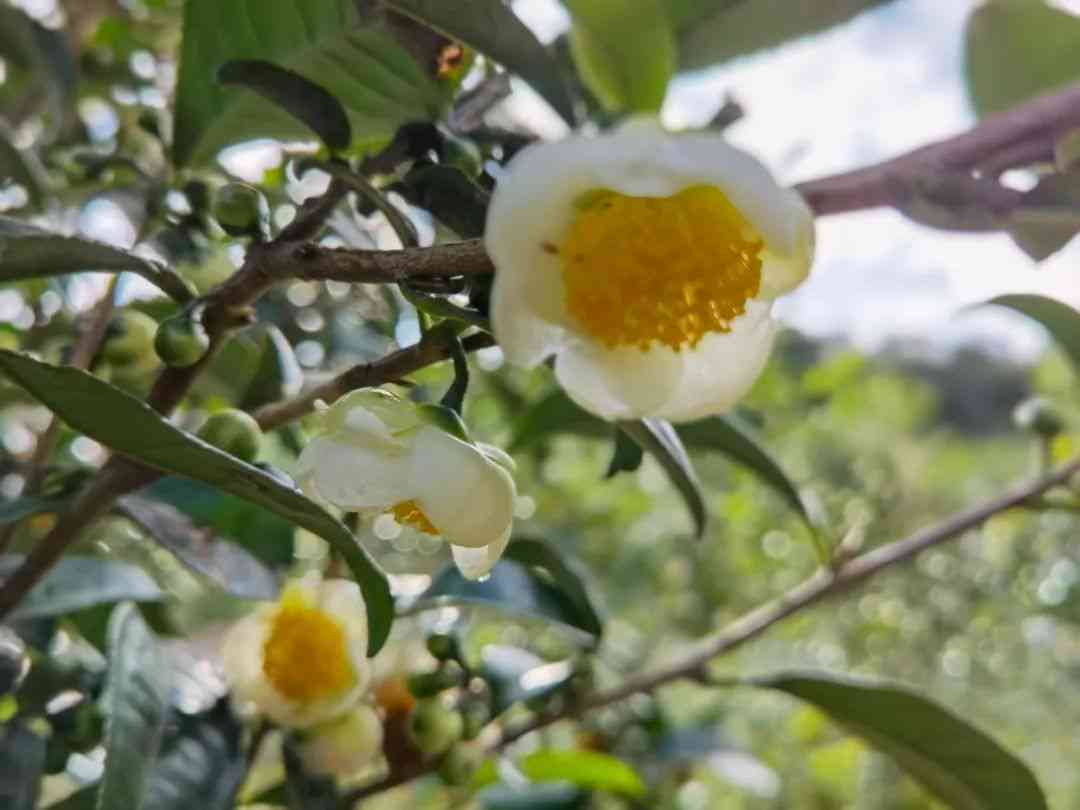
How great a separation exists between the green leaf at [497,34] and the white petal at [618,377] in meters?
0.13

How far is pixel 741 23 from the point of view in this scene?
619 mm

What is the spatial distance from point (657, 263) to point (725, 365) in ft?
0.16

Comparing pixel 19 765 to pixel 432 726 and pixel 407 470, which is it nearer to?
pixel 432 726

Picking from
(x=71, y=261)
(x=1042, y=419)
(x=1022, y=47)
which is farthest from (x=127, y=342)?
(x=1042, y=419)

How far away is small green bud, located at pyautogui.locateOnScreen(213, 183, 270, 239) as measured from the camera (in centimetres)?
43

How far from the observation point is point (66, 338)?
0.78m

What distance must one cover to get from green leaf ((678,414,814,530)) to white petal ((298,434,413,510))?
0.28 meters

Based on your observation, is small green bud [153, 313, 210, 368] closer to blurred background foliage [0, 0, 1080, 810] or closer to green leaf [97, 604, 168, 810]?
blurred background foliage [0, 0, 1080, 810]

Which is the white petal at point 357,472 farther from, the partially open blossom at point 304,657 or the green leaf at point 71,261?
the partially open blossom at point 304,657

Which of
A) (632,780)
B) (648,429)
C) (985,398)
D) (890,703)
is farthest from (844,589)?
(985,398)

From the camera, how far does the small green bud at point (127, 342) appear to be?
56cm

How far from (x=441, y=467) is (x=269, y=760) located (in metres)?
0.77

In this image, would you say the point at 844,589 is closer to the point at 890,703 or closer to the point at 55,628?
the point at 890,703

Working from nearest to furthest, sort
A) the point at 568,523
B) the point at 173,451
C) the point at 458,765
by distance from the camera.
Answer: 1. the point at 173,451
2. the point at 458,765
3. the point at 568,523
